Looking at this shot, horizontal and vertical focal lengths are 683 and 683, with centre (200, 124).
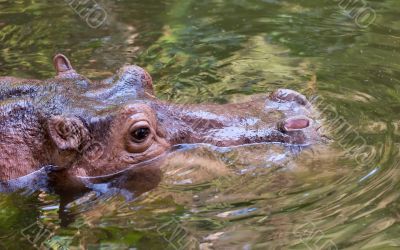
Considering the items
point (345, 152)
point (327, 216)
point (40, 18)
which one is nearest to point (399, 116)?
point (345, 152)

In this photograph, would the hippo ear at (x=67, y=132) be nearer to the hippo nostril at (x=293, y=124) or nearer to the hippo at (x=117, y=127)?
the hippo at (x=117, y=127)

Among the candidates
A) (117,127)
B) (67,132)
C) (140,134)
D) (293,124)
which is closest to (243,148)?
(293,124)

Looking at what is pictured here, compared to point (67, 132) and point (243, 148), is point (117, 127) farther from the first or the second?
point (243, 148)

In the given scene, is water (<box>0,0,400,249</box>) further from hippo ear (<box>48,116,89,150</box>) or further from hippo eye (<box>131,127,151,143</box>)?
hippo ear (<box>48,116,89,150</box>)

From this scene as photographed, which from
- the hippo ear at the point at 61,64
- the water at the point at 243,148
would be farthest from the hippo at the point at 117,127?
the hippo ear at the point at 61,64

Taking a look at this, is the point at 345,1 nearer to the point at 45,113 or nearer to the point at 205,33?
the point at 205,33

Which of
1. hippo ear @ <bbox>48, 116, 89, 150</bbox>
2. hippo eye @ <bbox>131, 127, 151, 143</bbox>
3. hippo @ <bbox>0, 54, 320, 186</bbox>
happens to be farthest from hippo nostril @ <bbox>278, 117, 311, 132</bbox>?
hippo ear @ <bbox>48, 116, 89, 150</bbox>
